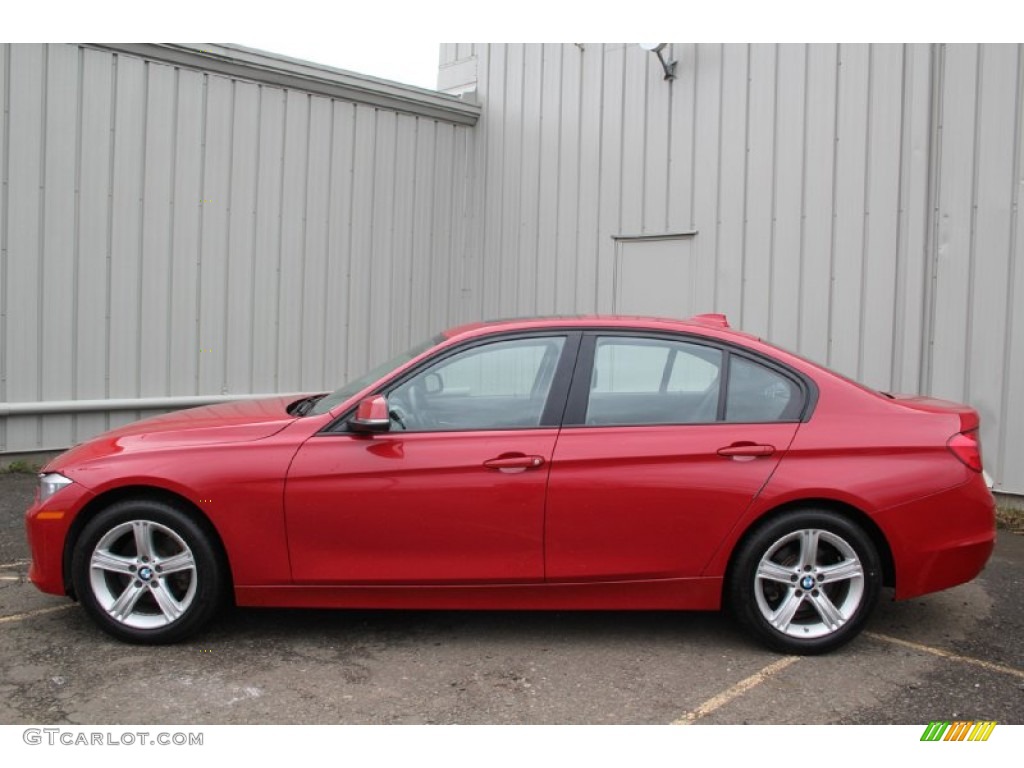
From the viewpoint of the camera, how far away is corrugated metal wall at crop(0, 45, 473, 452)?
302 inches

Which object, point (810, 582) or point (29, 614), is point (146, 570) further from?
point (810, 582)

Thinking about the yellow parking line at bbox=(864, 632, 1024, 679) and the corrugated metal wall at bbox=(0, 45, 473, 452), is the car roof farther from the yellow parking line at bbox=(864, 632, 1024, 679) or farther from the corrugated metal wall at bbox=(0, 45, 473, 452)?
the corrugated metal wall at bbox=(0, 45, 473, 452)

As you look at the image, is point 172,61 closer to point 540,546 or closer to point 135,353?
point 135,353

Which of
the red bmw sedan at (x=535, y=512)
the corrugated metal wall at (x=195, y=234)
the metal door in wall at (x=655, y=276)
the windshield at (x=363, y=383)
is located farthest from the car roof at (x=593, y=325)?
the corrugated metal wall at (x=195, y=234)

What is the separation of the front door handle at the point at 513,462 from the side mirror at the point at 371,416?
49 centimetres

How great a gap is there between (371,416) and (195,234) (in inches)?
213

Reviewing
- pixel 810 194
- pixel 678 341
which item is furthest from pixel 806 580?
pixel 810 194

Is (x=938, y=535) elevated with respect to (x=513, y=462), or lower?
lower

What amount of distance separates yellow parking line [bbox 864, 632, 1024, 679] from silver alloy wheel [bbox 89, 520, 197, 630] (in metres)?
3.30

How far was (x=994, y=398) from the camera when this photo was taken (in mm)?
6840

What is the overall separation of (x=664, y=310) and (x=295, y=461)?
555cm

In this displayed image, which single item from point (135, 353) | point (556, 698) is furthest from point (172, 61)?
point (556, 698)
